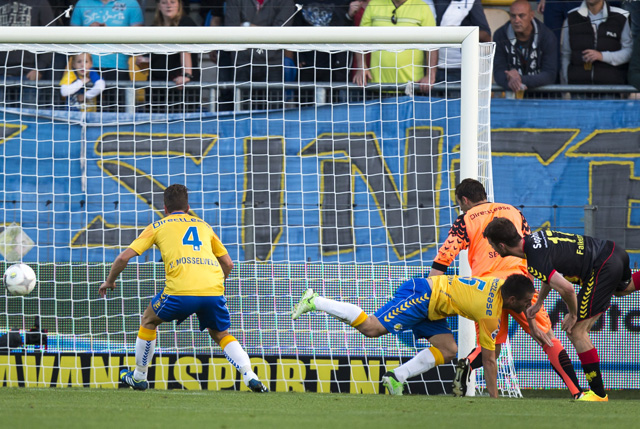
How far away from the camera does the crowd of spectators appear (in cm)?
1087

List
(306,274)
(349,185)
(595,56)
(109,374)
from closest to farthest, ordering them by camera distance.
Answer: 1. (109,374)
2. (306,274)
3. (349,185)
4. (595,56)

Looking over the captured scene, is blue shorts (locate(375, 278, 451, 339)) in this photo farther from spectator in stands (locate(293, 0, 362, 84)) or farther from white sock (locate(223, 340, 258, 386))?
spectator in stands (locate(293, 0, 362, 84))

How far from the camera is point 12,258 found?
9.91 meters

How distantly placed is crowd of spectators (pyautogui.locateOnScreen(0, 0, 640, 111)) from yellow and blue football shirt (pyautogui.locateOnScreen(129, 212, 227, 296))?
12.7ft

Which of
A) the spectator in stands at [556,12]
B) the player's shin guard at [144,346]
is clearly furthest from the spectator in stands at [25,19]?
the spectator in stands at [556,12]

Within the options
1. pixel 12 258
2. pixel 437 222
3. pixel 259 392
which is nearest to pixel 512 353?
pixel 437 222

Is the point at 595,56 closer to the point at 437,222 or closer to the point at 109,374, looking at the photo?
the point at 437,222

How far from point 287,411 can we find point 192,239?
2.30m

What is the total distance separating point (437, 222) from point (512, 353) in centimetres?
174

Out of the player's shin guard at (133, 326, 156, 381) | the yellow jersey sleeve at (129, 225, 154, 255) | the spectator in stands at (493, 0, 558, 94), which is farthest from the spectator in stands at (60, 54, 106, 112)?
the spectator in stands at (493, 0, 558, 94)

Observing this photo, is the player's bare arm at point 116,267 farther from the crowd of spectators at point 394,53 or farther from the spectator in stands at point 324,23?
the spectator in stands at point 324,23

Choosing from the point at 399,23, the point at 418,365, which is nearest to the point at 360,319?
the point at 418,365

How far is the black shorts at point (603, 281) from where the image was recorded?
6871 mm

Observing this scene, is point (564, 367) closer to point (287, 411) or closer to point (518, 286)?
point (518, 286)
